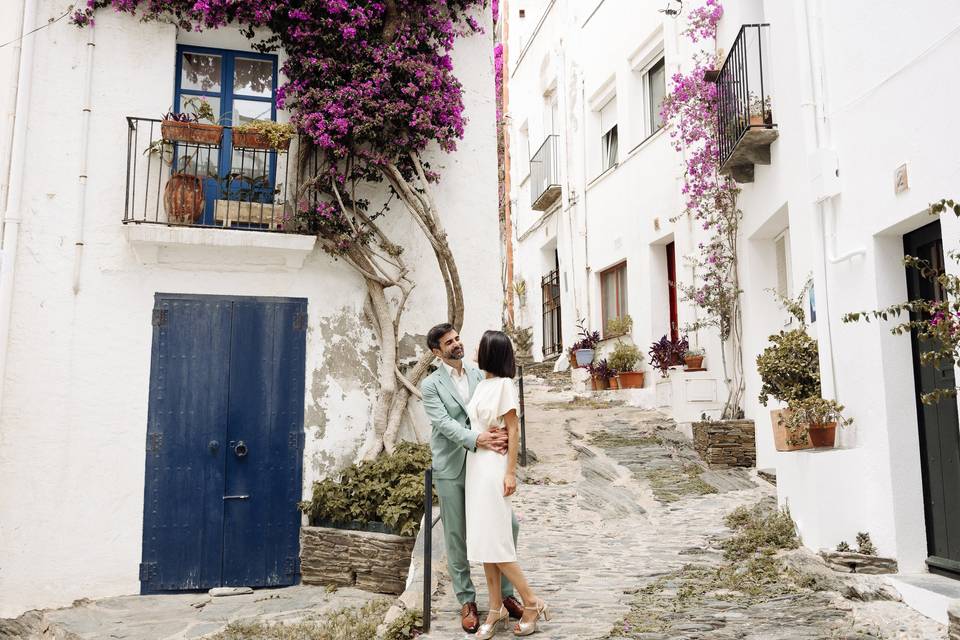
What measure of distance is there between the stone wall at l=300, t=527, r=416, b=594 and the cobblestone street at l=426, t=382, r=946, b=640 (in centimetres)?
108

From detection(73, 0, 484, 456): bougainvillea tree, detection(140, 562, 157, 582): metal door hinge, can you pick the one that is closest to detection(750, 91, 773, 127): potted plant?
detection(73, 0, 484, 456): bougainvillea tree

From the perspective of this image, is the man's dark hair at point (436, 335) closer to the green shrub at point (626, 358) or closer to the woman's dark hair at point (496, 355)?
the woman's dark hair at point (496, 355)

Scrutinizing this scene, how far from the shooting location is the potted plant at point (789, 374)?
21.5 feet

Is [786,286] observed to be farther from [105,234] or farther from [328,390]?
[105,234]

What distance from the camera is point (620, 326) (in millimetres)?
13930

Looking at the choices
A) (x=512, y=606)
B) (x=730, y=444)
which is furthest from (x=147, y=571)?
(x=730, y=444)

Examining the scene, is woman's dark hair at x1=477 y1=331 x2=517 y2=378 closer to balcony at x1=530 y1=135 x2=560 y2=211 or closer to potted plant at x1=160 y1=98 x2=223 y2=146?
potted plant at x1=160 y1=98 x2=223 y2=146

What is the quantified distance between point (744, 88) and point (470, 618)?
241 inches

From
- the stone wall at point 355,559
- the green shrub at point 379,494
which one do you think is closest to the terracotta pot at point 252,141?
the green shrub at point 379,494

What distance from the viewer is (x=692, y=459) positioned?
955 centimetres

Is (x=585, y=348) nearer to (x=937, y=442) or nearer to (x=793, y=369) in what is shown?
(x=793, y=369)

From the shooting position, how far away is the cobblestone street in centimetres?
489

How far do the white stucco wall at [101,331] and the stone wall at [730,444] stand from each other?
3027 mm

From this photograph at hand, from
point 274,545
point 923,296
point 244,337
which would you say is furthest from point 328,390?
point 923,296
